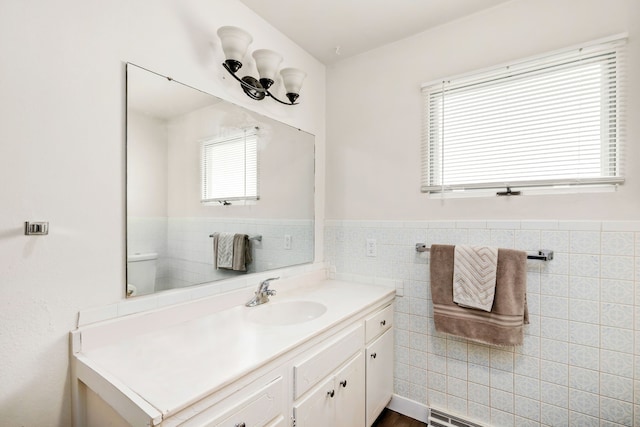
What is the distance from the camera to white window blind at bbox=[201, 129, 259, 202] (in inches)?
58.7

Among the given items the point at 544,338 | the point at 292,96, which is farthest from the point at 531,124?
the point at 292,96

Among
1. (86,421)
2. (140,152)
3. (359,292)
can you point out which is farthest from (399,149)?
(86,421)

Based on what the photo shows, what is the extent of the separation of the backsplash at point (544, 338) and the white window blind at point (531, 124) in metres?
0.26

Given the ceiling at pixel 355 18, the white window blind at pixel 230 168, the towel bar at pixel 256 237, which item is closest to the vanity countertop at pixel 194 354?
the towel bar at pixel 256 237

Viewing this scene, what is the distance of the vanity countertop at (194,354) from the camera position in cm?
81

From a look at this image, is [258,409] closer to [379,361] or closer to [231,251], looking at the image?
[231,251]

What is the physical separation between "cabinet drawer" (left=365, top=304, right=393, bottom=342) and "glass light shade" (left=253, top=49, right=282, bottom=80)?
56.2 inches

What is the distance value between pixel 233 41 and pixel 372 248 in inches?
56.7

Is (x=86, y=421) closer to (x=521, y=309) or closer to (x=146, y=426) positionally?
(x=146, y=426)

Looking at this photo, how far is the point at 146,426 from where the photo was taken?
2.36ft

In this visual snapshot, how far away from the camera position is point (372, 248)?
206 cm

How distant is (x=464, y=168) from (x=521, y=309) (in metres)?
0.79

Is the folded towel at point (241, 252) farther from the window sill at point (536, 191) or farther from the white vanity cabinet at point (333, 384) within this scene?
the window sill at point (536, 191)

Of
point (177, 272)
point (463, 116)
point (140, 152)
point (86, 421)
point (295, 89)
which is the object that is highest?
point (295, 89)
